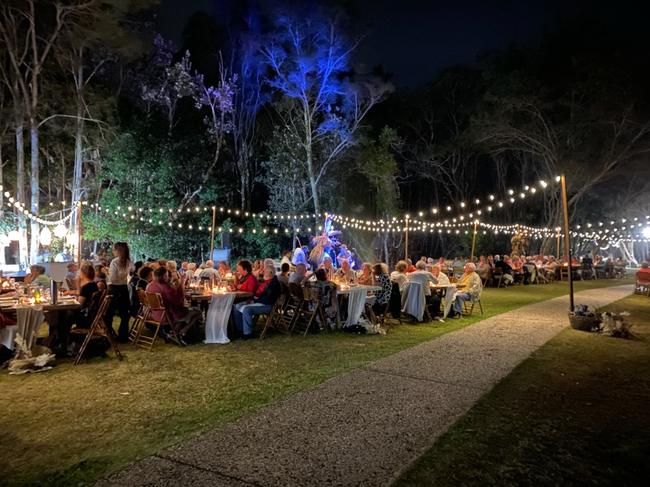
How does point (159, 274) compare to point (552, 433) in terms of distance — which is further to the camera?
point (159, 274)

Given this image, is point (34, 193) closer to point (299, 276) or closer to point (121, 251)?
point (121, 251)

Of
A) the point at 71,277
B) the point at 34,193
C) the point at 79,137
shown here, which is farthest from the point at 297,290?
the point at 79,137

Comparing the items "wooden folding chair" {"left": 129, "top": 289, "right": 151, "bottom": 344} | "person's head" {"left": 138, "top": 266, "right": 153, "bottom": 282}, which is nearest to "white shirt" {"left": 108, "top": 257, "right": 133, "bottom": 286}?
"wooden folding chair" {"left": 129, "top": 289, "right": 151, "bottom": 344}

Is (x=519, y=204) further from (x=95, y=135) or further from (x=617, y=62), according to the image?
(x=95, y=135)

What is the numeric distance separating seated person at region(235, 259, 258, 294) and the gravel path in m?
2.61

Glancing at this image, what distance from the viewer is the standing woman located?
248 inches

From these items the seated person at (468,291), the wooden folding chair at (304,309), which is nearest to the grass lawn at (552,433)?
the wooden folding chair at (304,309)

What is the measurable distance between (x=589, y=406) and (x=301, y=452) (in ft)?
8.95

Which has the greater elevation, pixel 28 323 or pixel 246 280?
pixel 246 280

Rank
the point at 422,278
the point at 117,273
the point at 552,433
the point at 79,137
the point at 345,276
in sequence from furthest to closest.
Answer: the point at 79,137 < the point at 345,276 < the point at 422,278 < the point at 117,273 < the point at 552,433

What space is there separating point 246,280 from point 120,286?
5.89 feet

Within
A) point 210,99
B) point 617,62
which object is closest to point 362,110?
point 210,99

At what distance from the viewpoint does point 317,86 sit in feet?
62.6

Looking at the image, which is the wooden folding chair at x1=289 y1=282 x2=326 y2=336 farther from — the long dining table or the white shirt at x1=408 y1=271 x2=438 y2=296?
the white shirt at x1=408 y1=271 x2=438 y2=296
